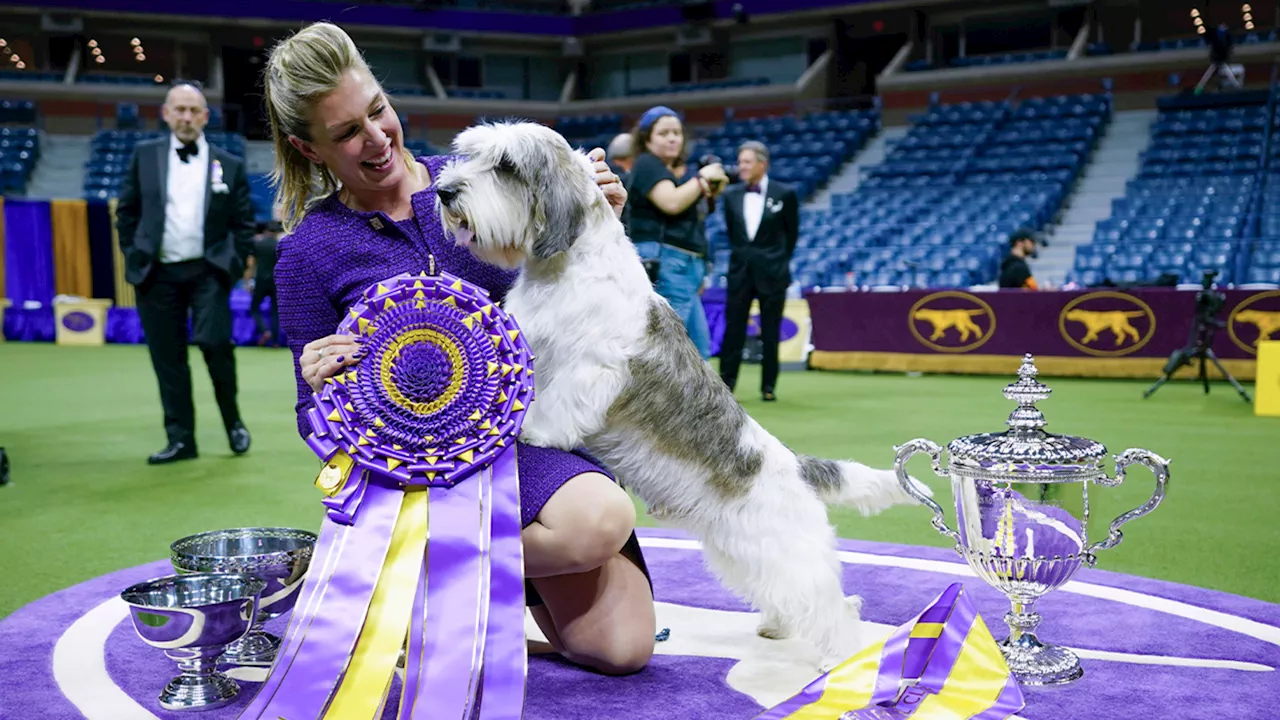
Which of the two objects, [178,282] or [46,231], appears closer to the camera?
[178,282]

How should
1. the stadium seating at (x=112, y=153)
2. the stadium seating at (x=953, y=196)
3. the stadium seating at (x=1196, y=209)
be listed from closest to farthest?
1. the stadium seating at (x=1196, y=209)
2. the stadium seating at (x=953, y=196)
3. the stadium seating at (x=112, y=153)

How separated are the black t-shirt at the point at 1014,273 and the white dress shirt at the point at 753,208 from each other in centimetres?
330

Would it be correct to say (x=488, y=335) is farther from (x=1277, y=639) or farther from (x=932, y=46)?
(x=932, y=46)

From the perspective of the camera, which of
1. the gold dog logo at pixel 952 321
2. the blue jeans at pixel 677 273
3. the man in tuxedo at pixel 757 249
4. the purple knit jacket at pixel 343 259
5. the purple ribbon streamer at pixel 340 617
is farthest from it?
the gold dog logo at pixel 952 321

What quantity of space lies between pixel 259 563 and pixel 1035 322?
8030mm

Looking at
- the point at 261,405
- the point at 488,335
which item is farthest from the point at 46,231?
the point at 488,335

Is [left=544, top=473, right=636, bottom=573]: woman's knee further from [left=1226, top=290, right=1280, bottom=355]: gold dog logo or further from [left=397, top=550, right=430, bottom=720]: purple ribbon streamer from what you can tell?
[left=1226, top=290, right=1280, bottom=355]: gold dog logo

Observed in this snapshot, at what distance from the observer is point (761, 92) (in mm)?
23297

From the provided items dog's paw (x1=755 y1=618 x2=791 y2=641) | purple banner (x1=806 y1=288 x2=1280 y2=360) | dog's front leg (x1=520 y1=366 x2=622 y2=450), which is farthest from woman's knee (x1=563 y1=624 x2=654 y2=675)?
purple banner (x1=806 y1=288 x2=1280 y2=360)

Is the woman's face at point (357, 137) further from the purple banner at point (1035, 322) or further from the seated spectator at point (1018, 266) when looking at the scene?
the seated spectator at point (1018, 266)

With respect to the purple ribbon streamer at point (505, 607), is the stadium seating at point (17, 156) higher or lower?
higher

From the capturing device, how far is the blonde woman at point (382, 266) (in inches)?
87.2

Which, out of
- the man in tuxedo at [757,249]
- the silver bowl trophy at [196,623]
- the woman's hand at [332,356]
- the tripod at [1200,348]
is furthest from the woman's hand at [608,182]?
the tripod at [1200,348]

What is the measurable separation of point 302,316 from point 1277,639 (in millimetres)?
2409
